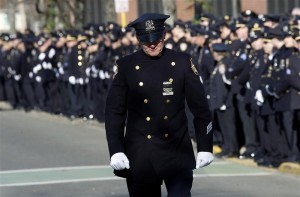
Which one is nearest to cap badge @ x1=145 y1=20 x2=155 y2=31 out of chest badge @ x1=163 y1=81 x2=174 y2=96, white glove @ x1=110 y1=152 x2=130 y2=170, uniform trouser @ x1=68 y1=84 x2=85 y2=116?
chest badge @ x1=163 y1=81 x2=174 y2=96

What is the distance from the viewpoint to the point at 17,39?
→ 29.6 metres

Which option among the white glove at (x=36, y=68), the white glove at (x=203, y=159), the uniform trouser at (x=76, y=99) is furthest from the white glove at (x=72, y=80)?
the white glove at (x=203, y=159)

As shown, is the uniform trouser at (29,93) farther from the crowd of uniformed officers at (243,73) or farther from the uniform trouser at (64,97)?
the crowd of uniformed officers at (243,73)

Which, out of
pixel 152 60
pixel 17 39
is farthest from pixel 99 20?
pixel 152 60

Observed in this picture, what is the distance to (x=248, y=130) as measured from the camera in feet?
53.1

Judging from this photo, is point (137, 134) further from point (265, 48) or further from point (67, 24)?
point (67, 24)

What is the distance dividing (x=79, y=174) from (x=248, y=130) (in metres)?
2.71

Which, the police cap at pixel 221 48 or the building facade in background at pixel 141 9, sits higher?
the police cap at pixel 221 48

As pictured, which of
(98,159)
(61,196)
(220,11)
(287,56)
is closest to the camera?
(61,196)

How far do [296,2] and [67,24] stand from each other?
844 cm

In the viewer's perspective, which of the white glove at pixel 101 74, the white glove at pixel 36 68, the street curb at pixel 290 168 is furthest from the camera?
the white glove at pixel 36 68

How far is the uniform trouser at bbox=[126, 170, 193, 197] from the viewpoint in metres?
7.81

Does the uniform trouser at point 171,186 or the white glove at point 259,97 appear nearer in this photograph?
the uniform trouser at point 171,186

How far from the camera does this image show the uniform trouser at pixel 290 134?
14812mm
